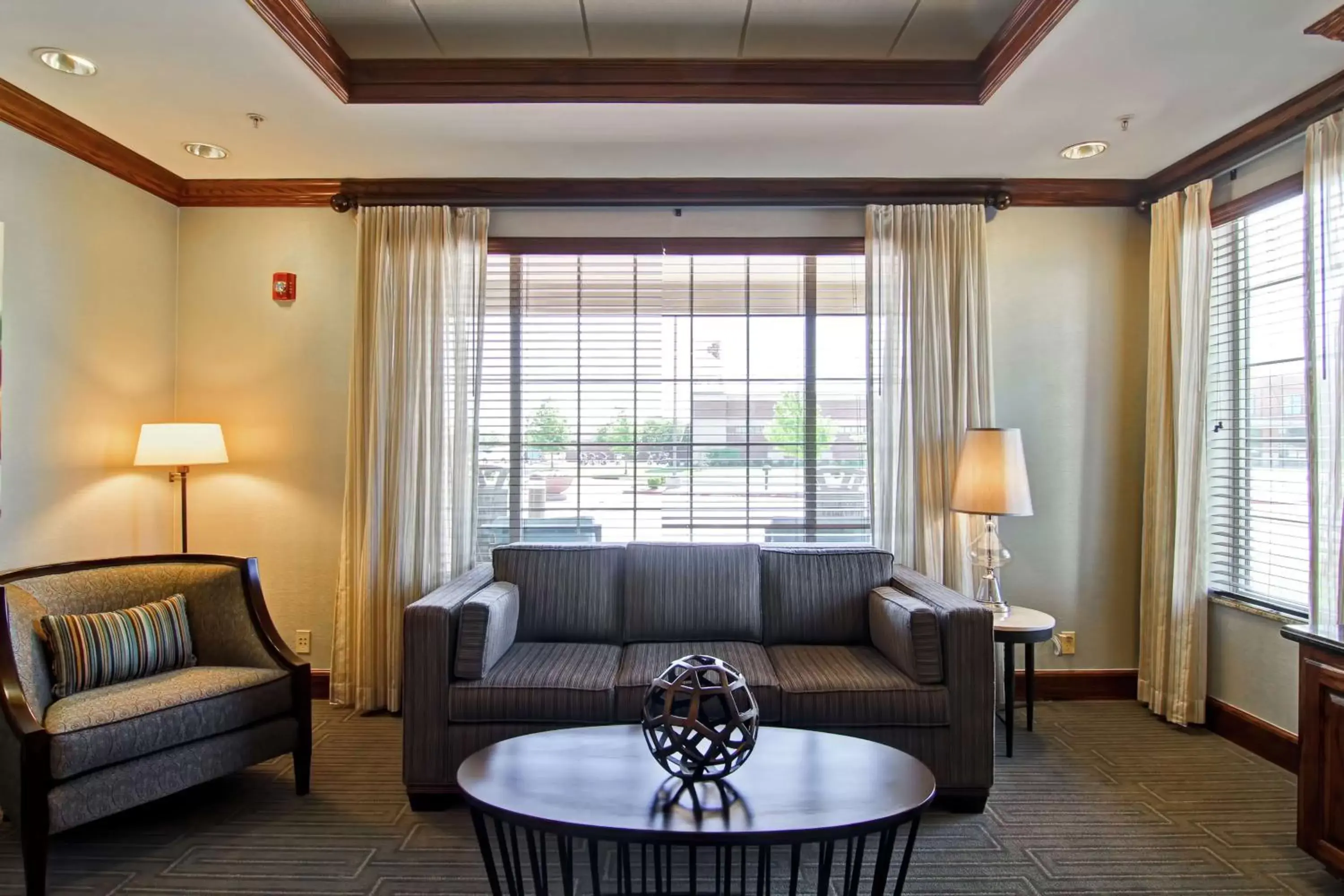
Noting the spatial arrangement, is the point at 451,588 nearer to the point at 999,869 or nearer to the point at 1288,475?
the point at 999,869

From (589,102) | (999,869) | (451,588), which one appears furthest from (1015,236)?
(451,588)

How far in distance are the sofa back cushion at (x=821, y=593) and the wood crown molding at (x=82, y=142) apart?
3455 mm

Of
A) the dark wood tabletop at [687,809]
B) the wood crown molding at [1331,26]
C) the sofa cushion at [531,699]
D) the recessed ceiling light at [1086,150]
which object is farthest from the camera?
the recessed ceiling light at [1086,150]

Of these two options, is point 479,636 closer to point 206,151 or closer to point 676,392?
point 676,392

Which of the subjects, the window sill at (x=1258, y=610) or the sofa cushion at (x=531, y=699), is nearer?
the sofa cushion at (x=531, y=699)

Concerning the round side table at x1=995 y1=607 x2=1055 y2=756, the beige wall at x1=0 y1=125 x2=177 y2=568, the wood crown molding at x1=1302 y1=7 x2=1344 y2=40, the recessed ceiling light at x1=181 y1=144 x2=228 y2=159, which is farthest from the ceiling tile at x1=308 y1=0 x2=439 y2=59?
the round side table at x1=995 y1=607 x2=1055 y2=756

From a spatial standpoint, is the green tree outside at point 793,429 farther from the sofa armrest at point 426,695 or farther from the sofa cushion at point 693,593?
the sofa armrest at point 426,695

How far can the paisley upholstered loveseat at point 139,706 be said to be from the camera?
2.14m

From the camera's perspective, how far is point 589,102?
2.83 metres

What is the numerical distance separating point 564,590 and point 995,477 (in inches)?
77.6

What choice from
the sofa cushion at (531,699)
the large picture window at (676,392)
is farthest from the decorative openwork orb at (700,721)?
the large picture window at (676,392)

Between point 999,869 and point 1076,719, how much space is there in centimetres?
153

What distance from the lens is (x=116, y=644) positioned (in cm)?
257

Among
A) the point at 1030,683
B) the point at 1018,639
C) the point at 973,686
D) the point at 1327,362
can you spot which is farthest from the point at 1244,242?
the point at 973,686
